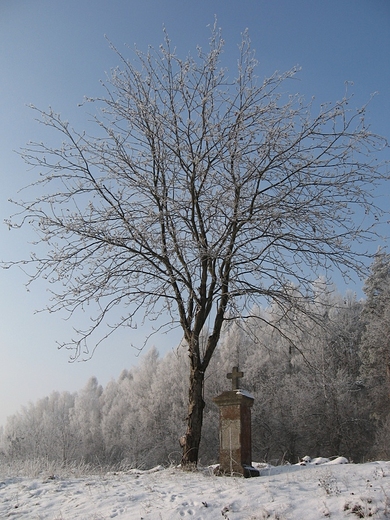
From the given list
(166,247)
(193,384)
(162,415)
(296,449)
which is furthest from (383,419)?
(166,247)

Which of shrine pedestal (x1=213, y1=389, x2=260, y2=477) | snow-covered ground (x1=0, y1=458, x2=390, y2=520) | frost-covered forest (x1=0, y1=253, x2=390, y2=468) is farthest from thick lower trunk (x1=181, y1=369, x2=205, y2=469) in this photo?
frost-covered forest (x1=0, y1=253, x2=390, y2=468)

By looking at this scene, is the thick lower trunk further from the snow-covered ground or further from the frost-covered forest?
the frost-covered forest

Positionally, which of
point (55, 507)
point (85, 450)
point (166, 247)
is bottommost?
point (85, 450)

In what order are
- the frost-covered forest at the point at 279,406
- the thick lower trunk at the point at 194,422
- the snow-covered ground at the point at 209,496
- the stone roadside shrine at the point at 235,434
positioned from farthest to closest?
the frost-covered forest at the point at 279,406, the thick lower trunk at the point at 194,422, the stone roadside shrine at the point at 235,434, the snow-covered ground at the point at 209,496

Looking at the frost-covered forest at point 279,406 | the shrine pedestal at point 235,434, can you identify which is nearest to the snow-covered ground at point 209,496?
the shrine pedestal at point 235,434

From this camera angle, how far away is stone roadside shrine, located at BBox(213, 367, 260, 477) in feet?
24.5

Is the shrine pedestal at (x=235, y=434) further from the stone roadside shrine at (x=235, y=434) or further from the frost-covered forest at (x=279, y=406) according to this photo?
the frost-covered forest at (x=279, y=406)

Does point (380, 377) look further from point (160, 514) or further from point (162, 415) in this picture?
point (160, 514)

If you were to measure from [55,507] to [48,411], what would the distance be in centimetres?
5667

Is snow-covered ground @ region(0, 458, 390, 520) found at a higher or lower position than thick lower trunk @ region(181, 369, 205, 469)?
lower

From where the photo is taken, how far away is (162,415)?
1319 inches

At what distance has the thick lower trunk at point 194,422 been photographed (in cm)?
840

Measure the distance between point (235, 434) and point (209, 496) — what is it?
231 cm

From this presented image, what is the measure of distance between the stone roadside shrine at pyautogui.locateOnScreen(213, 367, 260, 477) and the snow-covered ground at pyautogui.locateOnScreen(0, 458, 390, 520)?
434 mm
